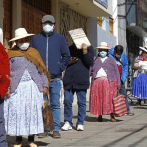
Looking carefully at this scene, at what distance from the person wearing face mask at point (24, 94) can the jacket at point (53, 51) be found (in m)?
0.84

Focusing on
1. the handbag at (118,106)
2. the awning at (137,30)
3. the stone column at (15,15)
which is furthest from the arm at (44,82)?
the awning at (137,30)

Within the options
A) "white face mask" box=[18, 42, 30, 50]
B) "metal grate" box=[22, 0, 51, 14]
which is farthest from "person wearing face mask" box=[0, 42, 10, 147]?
"metal grate" box=[22, 0, 51, 14]

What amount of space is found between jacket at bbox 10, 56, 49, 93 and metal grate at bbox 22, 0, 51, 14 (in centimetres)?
626

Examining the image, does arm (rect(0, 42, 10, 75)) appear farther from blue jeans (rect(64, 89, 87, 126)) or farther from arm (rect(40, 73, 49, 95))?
blue jeans (rect(64, 89, 87, 126))

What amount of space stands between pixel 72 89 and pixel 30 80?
7.15ft

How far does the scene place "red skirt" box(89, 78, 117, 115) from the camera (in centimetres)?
884

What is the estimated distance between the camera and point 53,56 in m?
6.51

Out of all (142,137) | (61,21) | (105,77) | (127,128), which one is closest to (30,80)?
(142,137)

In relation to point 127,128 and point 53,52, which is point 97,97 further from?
point 53,52

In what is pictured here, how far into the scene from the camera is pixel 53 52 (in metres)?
6.53

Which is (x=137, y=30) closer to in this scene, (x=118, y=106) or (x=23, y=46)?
(x=118, y=106)

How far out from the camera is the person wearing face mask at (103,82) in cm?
880

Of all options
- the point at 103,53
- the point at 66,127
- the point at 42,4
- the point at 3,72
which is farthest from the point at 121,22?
the point at 3,72

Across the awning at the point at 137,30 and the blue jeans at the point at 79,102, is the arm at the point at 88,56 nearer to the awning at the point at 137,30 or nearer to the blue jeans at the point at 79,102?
the blue jeans at the point at 79,102
